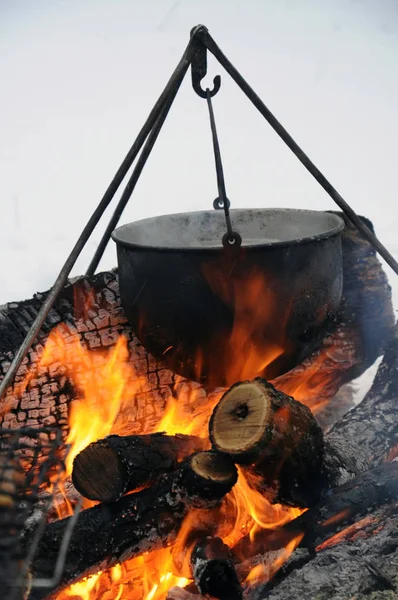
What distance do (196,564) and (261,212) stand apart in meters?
1.85

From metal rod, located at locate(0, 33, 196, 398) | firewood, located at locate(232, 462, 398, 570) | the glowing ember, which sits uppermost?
metal rod, located at locate(0, 33, 196, 398)

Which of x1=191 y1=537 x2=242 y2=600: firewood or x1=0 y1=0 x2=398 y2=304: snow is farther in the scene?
x1=0 y1=0 x2=398 y2=304: snow

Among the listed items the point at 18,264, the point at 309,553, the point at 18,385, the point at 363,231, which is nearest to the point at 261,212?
the point at 363,231

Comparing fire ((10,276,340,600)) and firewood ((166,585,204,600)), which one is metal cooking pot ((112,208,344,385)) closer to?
fire ((10,276,340,600))

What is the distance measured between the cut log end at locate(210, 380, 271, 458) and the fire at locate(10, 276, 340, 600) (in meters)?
0.28

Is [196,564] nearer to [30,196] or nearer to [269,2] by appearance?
[30,196]

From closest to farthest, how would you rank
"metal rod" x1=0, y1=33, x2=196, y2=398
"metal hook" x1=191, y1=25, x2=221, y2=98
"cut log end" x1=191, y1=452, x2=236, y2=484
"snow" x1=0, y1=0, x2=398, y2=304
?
1. "cut log end" x1=191, y1=452, x2=236, y2=484
2. "metal rod" x1=0, y1=33, x2=196, y2=398
3. "metal hook" x1=191, y1=25, x2=221, y2=98
4. "snow" x1=0, y1=0, x2=398, y2=304

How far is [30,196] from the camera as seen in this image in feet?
20.6

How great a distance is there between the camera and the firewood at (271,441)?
1.75 meters

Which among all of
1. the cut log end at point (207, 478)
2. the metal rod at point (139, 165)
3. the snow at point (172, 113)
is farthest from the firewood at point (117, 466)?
the snow at point (172, 113)

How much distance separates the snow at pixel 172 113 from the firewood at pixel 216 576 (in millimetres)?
4873

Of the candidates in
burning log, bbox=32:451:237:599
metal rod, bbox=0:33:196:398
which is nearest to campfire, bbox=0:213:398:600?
burning log, bbox=32:451:237:599

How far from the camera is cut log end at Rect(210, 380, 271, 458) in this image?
68.9 inches

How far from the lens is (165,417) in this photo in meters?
2.59
